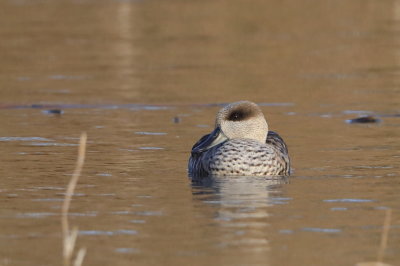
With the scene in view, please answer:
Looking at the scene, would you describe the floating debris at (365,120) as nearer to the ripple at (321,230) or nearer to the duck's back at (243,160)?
the duck's back at (243,160)

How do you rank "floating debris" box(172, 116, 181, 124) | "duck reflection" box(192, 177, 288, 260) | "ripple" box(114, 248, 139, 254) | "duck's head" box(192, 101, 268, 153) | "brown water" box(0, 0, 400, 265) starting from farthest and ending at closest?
"floating debris" box(172, 116, 181, 124) → "duck's head" box(192, 101, 268, 153) → "brown water" box(0, 0, 400, 265) → "duck reflection" box(192, 177, 288, 260) → "ripple" box(114, 248, 139, 254)

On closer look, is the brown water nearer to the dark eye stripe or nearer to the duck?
the duck

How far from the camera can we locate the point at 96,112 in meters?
16.1

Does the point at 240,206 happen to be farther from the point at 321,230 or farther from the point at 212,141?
the point at 212,141

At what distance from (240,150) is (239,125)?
47cm

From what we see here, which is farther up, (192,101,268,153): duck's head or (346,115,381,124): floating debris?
(192,101,268,153): duck's head

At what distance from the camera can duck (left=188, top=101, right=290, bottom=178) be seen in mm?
11094

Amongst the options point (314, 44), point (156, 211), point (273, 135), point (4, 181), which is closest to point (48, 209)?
point (156, 211)

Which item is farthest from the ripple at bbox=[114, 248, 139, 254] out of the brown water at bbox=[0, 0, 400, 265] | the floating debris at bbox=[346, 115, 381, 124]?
the floating debris at bbox=[346, 115, 381, 124]

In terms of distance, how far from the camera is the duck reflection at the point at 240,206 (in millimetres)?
8234

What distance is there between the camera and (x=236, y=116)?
455 inches

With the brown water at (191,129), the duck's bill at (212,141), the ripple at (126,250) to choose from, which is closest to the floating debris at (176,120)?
the brown water at (191,129)

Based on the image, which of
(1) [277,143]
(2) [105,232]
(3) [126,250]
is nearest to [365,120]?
(1) [277,143]

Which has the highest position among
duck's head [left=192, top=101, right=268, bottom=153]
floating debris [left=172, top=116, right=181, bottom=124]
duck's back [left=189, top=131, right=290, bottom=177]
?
duck's head [left=192, top=101, right=268, bottom=153]
